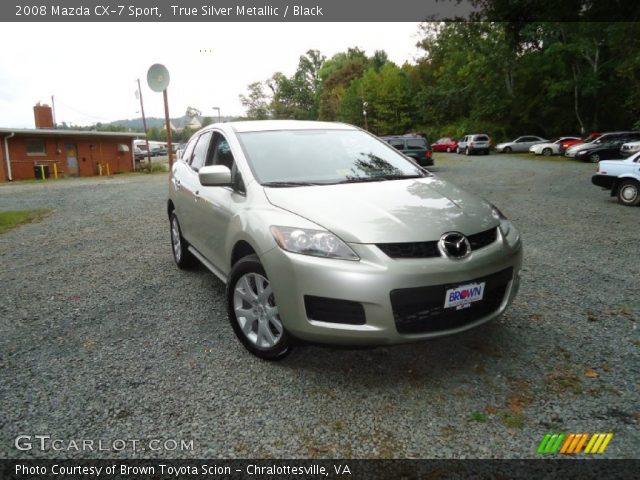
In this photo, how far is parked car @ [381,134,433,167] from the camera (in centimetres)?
1947

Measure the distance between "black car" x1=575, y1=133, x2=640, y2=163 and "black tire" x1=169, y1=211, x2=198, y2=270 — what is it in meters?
23.5

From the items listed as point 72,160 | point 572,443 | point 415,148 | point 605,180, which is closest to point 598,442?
point 572,443

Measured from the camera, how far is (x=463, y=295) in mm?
2836

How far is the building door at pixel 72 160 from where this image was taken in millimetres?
30938

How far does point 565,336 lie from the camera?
3.64 metres

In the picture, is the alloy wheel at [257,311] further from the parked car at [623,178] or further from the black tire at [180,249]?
the parked car at [623,178]

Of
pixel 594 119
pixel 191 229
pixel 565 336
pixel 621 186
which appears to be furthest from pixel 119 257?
pixel 594 119

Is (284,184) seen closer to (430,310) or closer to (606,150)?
(430,310)

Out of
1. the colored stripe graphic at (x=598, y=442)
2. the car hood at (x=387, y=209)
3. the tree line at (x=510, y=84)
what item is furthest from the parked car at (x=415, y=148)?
the colored stripe graphic at (x=598, y=442)

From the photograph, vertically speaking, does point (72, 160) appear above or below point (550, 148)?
above

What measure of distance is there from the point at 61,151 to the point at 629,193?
31.6 meters

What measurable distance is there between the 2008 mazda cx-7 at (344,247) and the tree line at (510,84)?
518 inches

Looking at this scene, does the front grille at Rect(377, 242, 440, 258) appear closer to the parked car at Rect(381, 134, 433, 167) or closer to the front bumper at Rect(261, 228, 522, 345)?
the front bumper at Rect(261, 228, 522, 345)

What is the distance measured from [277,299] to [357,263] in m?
0.59
